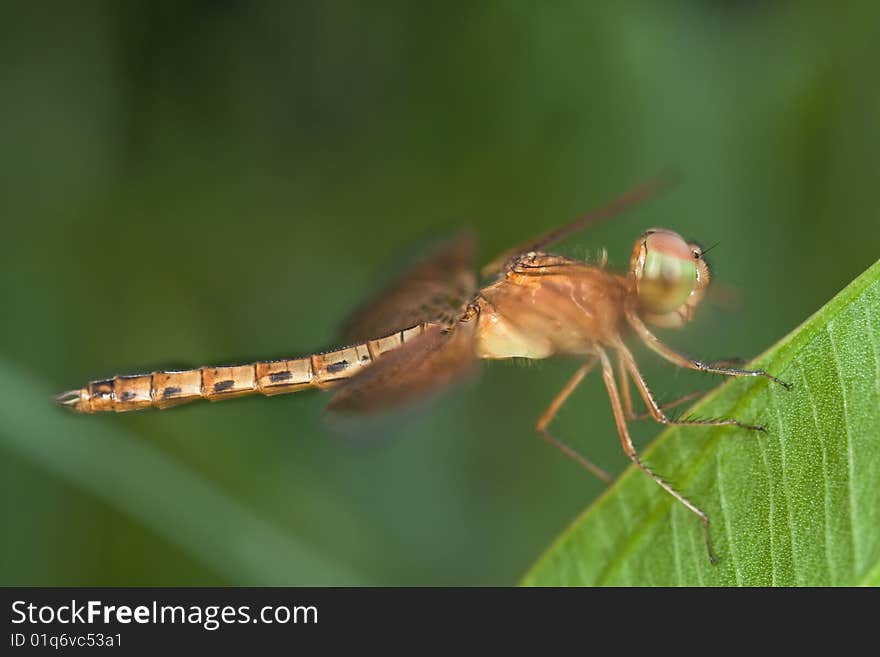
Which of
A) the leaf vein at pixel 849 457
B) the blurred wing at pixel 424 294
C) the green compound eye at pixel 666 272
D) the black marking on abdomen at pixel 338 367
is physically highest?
the blurred wing at pixel 424 294

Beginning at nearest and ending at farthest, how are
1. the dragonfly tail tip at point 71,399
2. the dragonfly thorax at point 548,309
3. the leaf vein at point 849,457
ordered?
the leaf vein at point 849,457 → the dragonfly thorax at point 548,309 → the dragonfly tail tip at point 71,399

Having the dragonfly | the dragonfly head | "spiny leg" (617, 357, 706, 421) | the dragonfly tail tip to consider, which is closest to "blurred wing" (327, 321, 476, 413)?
the dragonfly

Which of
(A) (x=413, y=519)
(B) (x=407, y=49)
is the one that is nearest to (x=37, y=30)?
(B) (x=407, y=49)

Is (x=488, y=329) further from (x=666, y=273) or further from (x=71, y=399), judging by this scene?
(x=71, y=399)

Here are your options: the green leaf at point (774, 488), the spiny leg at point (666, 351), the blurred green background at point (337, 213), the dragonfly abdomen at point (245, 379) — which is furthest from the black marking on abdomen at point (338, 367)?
the green leaf at point (774, 488)

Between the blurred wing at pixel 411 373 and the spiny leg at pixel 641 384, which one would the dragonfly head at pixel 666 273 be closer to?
the spiny leg at pixel 641 384

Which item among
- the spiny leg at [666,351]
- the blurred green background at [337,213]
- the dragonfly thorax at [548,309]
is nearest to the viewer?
the spiny leg at [666,351]

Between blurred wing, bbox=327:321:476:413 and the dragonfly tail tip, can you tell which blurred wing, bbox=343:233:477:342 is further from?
the dragonfly tail tip

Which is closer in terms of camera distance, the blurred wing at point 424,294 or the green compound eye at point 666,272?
the green compound eye at point 666,272
